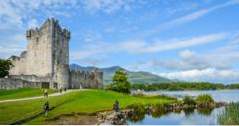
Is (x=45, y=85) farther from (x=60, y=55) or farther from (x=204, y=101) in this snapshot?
(x=204, y=101)

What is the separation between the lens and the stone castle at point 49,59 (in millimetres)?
61000

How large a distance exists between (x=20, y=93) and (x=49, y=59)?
50.3ft

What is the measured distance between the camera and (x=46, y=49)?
64000 mm

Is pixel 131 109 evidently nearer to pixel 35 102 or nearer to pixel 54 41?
pixel 35 102

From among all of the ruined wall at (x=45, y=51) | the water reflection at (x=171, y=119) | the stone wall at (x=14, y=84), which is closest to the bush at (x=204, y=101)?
the water reflection at (x=171, y=119)

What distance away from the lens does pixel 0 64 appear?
60.3m

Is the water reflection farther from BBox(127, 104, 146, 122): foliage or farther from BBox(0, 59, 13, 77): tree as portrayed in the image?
BBox(0, 59, 13, 77): tree

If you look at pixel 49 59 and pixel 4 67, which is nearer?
pixel 4 67

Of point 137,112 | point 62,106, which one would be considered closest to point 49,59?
point 137,112

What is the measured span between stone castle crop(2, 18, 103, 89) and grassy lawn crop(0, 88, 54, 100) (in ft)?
25.3

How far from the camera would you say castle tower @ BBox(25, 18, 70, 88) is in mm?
63719

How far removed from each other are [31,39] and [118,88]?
44.1 feet

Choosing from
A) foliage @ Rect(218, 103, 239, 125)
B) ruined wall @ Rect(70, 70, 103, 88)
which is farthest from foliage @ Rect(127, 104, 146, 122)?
ruined wall @ Rect(70, 70, 103, 88)

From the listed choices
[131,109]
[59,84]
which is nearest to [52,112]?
[131,109]
